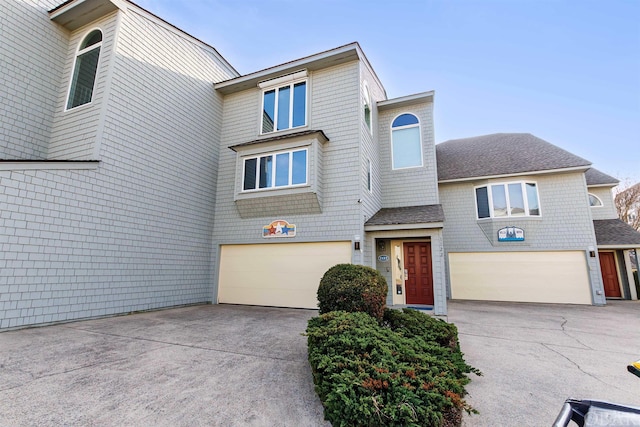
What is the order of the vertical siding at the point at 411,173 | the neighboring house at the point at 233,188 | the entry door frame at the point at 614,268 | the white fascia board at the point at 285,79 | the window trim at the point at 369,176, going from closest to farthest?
1. the neighboring house at the point at 233,188
2. the window trim at the point at 369,176
3. the white fascia board at the point at 285,79
4. the vertical siding at the point at 411,173
5. the entry door frame at the point at 614,268

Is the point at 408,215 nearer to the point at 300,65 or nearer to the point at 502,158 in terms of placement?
the point at 300,65

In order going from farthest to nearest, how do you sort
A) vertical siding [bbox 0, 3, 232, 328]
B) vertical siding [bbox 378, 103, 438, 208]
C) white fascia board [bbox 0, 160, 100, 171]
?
vertical siding [bbox 378, 103, 438, 208], vertical siding [bbox 0, 3, 232, 328], white fascia board [bbox 0, 160, 100, 171]

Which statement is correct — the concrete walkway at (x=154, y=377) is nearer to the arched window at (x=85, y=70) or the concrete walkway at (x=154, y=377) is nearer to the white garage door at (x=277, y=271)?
the white garage door at (x=277, y=271)

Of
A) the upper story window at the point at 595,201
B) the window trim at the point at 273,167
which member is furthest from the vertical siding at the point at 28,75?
the upper story window at the point at 595,201

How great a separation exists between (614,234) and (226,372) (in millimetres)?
16228

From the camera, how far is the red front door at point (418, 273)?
376 inches

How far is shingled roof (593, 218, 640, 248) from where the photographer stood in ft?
36.5

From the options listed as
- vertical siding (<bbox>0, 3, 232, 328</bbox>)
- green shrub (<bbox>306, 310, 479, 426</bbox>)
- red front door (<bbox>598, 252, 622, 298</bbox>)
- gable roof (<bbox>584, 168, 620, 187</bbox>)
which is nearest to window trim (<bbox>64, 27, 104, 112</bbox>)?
vertical siding (<bbox>0, 3, 232, 328</bbox>)

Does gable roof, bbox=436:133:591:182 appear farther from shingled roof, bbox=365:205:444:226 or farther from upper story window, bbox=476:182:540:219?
shingled roof, bbox=365:205:444:226

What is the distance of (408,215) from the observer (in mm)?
9023

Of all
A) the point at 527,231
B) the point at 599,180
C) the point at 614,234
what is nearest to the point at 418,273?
the point at 527,231

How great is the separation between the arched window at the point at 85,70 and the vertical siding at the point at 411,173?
946 centimetres

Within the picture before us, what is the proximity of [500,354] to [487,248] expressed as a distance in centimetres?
775

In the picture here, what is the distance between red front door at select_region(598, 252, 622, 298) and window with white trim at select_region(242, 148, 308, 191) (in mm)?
14756
